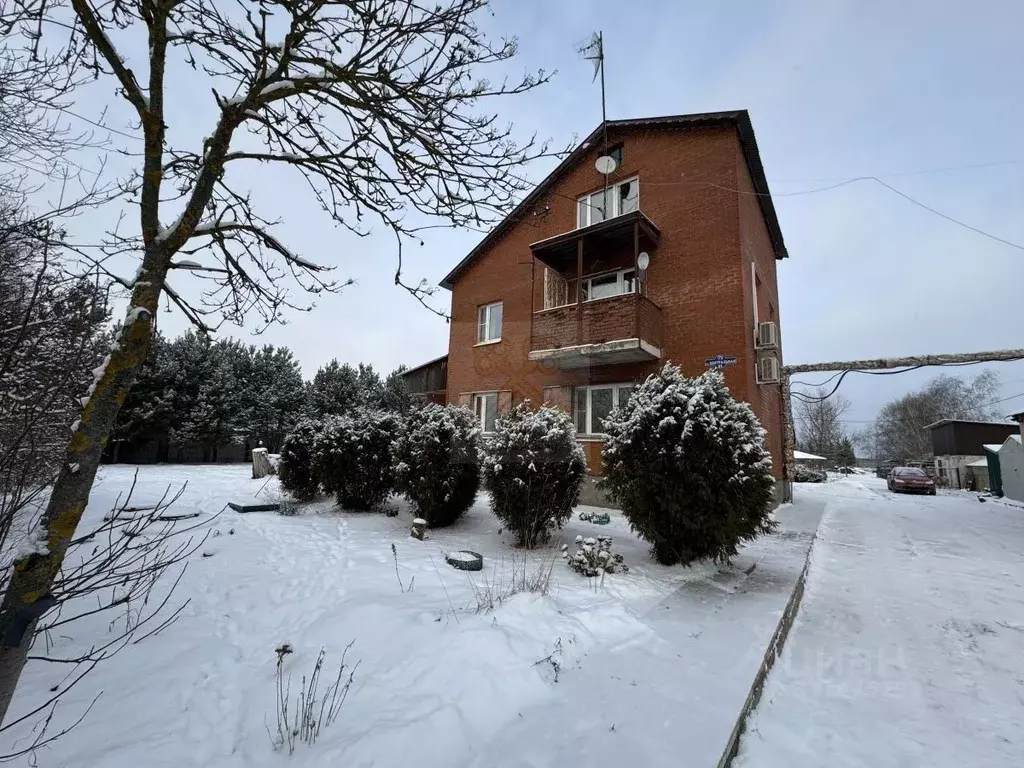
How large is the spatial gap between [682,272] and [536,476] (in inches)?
280

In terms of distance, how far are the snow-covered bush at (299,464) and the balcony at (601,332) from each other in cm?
571

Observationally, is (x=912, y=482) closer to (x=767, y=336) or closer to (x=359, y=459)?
(x=767, y=336)

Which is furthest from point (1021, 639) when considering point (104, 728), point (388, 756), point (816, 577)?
point (104, 728)

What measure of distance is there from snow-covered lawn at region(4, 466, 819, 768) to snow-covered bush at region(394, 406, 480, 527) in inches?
84.0

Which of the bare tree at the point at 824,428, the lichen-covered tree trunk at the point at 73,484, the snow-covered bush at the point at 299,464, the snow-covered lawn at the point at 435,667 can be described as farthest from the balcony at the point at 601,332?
the bare tree at the point at 824,428

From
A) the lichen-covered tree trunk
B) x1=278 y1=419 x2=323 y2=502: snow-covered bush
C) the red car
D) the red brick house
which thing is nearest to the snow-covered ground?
the lichen-covered tree trunk

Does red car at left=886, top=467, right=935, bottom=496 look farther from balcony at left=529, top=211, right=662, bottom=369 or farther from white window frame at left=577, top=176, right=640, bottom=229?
white window frame at left=577, top=176, right=640, bottom=229

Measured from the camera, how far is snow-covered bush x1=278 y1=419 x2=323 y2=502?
1031cm

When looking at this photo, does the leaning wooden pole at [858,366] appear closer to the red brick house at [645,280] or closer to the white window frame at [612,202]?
the red brick house at [645,280]

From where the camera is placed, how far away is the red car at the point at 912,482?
908 inches

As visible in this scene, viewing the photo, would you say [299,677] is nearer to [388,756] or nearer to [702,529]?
[388,756]

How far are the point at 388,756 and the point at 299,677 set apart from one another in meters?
1.16

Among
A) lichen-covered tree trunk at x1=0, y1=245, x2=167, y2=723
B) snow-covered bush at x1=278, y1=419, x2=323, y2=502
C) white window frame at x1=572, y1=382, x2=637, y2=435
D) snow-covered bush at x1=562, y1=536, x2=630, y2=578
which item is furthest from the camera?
white window frame at x1=572, y1=382, x2=637, y2=435

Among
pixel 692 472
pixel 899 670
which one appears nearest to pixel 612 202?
pixel 692 472
